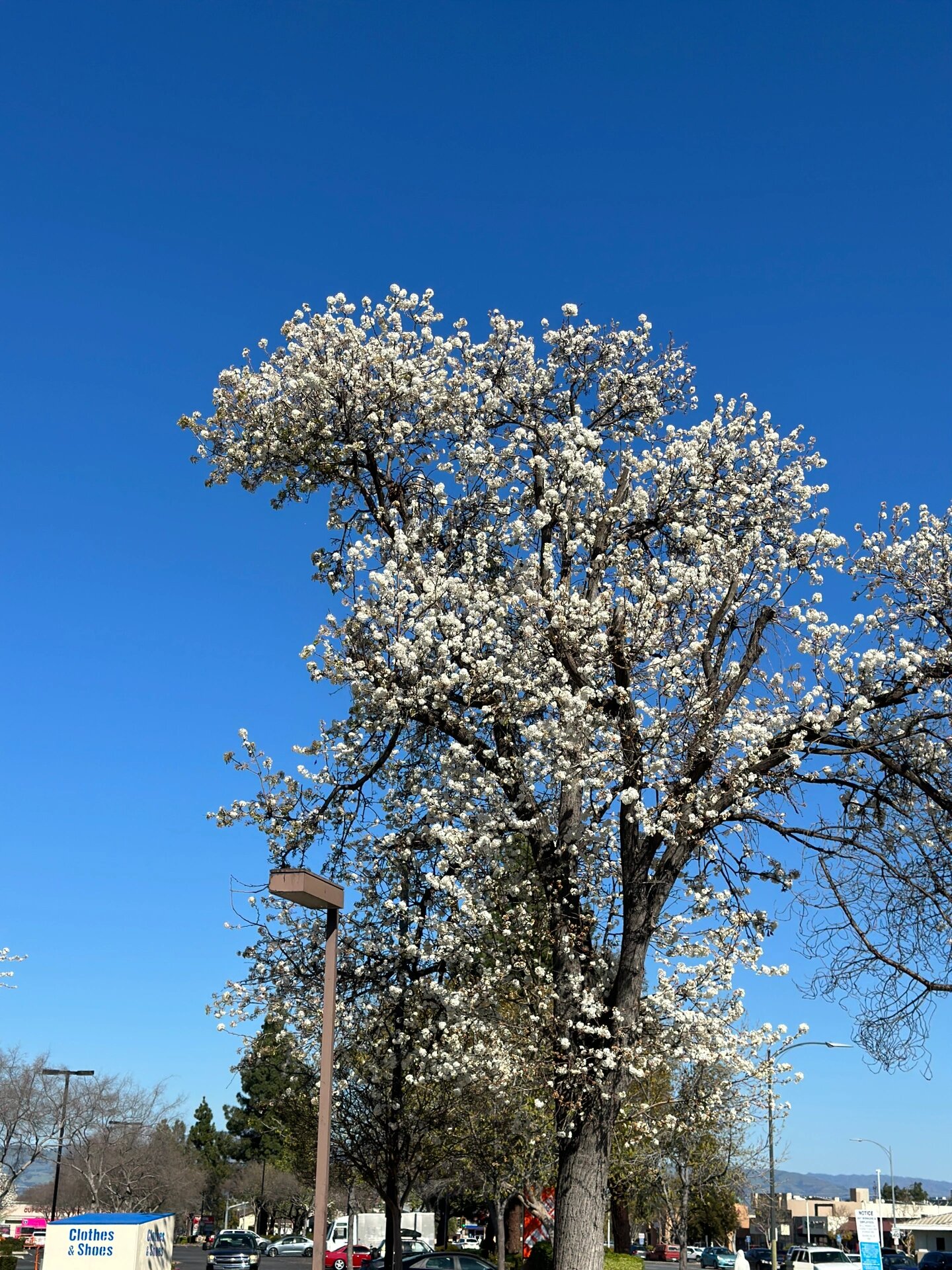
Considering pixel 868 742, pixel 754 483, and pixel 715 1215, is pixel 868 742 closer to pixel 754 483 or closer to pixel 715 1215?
pixel 754 483

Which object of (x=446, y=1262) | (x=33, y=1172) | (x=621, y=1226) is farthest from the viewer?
(x=33, y=1172)

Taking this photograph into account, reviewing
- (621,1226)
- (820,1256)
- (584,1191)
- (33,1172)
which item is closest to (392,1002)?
(584,1191)

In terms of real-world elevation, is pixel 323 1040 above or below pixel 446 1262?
above

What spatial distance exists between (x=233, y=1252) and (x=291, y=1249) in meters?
20.5

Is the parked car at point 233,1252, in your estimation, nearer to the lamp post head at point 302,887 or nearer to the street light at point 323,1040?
the street light at point 323,1040

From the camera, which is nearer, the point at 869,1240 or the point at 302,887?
the point at 302,887

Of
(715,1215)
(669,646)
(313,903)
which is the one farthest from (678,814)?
(715,1215)

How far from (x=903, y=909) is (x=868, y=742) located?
6.24ft

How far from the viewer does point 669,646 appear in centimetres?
1428

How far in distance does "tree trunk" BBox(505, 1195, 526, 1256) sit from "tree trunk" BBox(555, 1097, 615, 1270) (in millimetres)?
20452

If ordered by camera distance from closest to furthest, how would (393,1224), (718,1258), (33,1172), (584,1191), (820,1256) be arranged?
1. (584,1191)
2. (393,1224)
3. (820,1256)
4. (718,1258)
5. (33,1172)

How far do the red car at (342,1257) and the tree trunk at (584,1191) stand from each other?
2963 centimetres

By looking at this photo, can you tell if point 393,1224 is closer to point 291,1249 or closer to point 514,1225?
point 514,1225

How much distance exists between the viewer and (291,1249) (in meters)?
55.9
